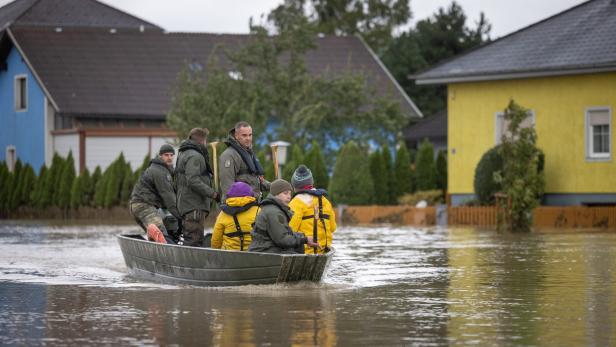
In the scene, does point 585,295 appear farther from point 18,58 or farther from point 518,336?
point 18,58

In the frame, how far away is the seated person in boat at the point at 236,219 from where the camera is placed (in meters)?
17.7

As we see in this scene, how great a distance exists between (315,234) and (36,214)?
36588 millimetres

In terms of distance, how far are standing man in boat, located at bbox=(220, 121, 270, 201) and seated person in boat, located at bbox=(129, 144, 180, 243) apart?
1454 mm

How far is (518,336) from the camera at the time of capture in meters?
12.1

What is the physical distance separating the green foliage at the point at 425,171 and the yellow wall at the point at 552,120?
4612 mm

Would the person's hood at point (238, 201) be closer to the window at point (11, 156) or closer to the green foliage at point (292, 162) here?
the green foliage at point (292, 162)

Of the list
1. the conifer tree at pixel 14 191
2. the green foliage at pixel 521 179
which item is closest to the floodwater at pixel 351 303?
the green foliage at pixel 521 179

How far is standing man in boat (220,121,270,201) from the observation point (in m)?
19.2

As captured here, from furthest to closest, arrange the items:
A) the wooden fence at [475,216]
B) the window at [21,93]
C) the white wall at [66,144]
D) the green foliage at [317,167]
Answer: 1. the window at [21,93]
2. the white wall at [66,144]
3. the green foliage at [317,167]
4. the wooden fence at [475,216]

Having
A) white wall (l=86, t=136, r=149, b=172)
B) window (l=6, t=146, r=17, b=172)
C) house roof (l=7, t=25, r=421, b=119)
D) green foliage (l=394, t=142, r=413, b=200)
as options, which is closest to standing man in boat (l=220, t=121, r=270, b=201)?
green foliage (l=394, t=142, r=413, b=200)

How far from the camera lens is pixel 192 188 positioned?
63.9ft

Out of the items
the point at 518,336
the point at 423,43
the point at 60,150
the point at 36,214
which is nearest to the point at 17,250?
the point at 518,336

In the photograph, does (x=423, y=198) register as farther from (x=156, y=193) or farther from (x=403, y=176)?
(x=156, y=193)

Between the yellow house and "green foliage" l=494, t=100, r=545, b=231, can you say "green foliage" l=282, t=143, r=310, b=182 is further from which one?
"green foliage" l=494, t=100, r=545, b=231
